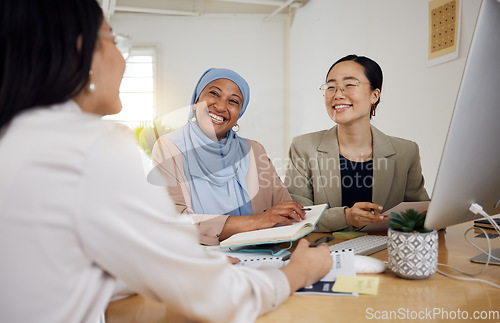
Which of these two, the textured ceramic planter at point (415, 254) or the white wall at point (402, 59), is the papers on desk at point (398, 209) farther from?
the white wall at point (402, 59)

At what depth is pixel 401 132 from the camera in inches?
121

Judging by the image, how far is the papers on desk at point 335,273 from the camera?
0.78 m

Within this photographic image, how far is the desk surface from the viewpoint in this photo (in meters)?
0.68

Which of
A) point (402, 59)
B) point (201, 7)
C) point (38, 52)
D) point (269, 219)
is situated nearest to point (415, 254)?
point (269, 219)

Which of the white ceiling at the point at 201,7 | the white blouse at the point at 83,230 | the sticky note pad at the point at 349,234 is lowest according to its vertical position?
the sticky note pad at the point at 349,234

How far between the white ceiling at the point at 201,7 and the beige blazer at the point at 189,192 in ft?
13.0

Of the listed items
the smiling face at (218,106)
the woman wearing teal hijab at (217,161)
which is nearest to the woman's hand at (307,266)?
the woman wearing teal hijab at (217,161)

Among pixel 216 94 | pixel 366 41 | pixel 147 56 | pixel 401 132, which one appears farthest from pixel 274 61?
pixel 216 94

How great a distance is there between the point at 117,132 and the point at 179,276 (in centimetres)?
21

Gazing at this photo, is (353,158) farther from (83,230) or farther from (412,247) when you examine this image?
(83,230)

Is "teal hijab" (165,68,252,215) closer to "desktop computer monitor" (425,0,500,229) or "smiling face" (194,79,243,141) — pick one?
"smiling face" (194,79,243,141)

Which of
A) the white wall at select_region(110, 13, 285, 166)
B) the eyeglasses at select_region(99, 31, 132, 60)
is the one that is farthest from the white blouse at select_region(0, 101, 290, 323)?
the white wall at select_region(110, 13, 285, 166)

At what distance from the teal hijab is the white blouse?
1150mm

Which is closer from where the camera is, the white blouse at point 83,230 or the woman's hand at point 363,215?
the white blouse at point 83,230
